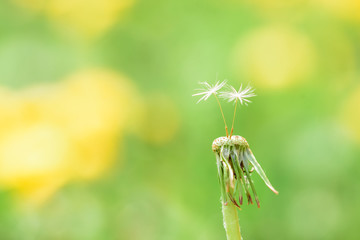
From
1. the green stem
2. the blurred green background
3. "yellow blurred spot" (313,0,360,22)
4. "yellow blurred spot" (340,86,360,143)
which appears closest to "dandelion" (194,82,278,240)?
the green stem

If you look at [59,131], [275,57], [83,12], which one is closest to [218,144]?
[59,131]

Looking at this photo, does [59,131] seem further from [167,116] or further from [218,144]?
[218,144]

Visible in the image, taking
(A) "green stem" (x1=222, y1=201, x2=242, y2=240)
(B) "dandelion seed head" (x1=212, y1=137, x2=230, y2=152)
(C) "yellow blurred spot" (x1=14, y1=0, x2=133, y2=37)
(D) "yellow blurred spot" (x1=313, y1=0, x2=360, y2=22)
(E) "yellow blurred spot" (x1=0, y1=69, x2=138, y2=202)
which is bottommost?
(A) "green stem" (x1=222, y1=201, x2=242, y2=240)

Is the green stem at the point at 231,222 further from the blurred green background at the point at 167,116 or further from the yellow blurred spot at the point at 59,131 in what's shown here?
the yellow blurred spot at the point at 59,131

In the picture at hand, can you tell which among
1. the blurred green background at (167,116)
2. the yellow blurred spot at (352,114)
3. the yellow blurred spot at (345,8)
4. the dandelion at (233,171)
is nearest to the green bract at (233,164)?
the dandelion at (233,171)

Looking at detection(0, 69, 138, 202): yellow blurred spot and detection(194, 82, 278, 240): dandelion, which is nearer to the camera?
detection(194, 82, 278, 240): dandelion

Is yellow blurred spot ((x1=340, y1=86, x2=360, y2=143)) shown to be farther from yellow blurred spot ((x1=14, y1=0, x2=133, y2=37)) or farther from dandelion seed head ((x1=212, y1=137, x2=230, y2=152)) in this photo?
dandelion seed head ((x1=212, y1=137, x2=230, y2=152))
